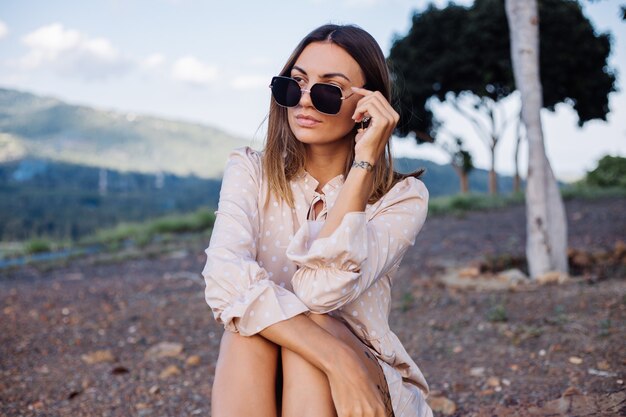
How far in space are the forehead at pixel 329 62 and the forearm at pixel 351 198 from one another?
46cm

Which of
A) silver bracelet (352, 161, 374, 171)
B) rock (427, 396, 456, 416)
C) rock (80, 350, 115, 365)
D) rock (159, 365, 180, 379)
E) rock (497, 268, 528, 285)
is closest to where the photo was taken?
silver bracelet (352, 161, 374, 171)

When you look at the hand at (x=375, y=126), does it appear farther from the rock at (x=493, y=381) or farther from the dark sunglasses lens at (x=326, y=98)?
the rock at (x=493, y=381)

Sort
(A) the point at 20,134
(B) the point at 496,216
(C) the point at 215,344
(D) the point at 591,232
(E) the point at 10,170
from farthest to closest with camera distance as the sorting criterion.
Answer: (A) the point at 20,134 → (E) the point at 10,170 → (B) the point at 496,216 → (D) the point at 591,232 → (C) the point at 215,344

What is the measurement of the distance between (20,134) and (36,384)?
61292mm

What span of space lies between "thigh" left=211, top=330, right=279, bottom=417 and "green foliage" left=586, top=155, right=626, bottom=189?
51.7ft

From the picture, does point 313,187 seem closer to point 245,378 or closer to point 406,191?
point 406,191

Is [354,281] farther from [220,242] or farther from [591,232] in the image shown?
[591,232]

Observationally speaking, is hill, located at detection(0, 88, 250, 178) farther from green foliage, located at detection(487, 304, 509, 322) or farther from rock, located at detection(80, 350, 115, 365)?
green foliage, located at detection(487, 304, 509, 322)

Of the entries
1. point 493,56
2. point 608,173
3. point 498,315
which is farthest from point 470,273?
point 608,173

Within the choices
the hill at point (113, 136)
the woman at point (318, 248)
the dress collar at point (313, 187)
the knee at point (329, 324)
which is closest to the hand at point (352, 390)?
the woman at point (318, 248)

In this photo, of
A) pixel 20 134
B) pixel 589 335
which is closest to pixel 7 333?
pixel 589 335

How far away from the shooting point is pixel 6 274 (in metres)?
8.32

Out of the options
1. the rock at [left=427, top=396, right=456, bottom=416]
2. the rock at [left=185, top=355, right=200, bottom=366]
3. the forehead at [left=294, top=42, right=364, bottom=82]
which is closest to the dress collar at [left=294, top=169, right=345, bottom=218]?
the forehead at [left=294, top=42, right=364, bottom=82]

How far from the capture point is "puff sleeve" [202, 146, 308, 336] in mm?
1879
